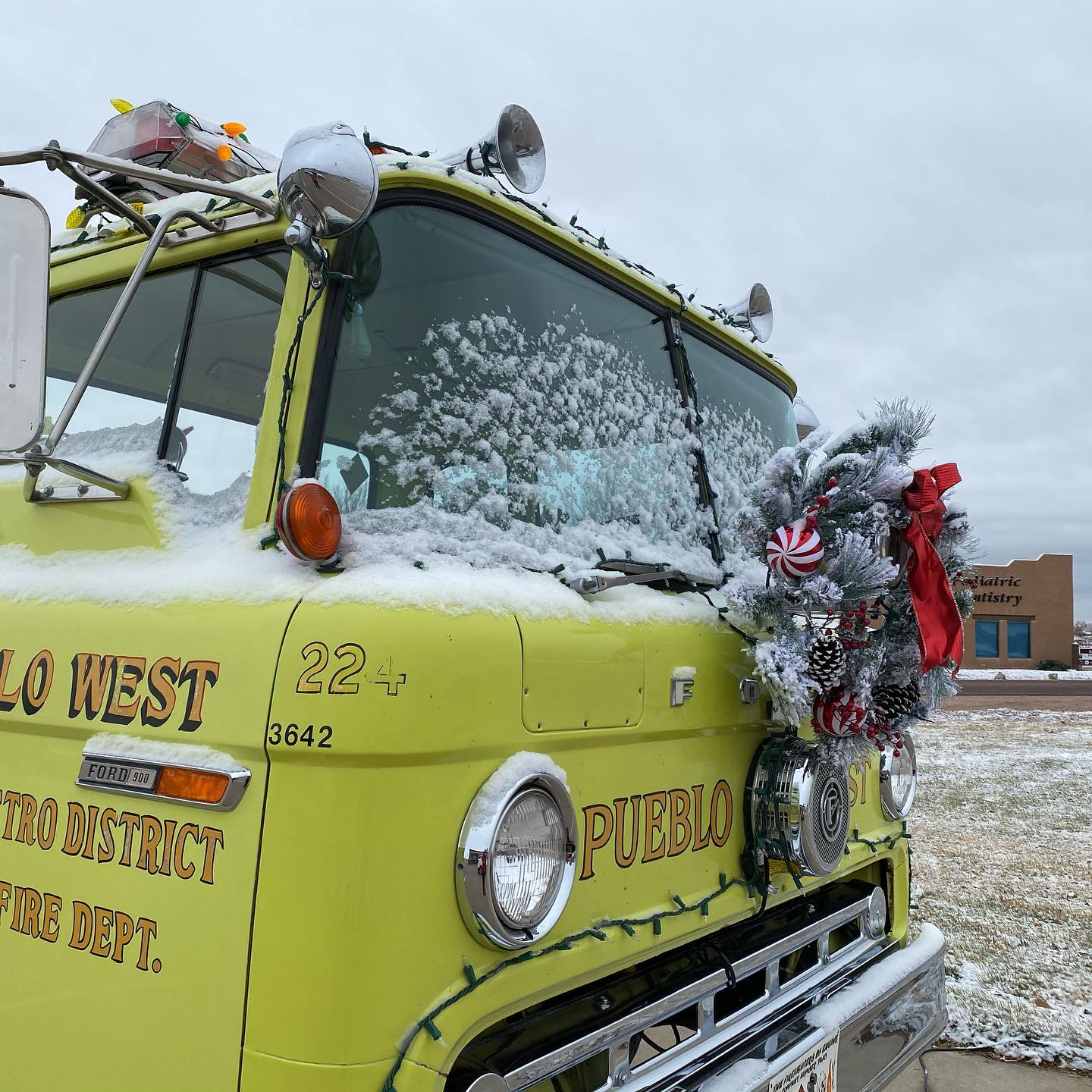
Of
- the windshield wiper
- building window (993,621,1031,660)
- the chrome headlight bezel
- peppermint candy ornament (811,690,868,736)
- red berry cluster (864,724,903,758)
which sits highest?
building window (993,621,1031,660)

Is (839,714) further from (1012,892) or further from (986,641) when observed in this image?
(986,641)

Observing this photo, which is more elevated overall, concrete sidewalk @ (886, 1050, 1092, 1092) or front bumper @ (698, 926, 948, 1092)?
front bumper @ (698, 926, 948, 1092)

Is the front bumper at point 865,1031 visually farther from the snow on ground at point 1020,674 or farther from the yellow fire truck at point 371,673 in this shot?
the snow on ground at point 1020,674

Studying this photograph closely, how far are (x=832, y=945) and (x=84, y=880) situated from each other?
7.65ft

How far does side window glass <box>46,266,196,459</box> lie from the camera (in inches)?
85.4

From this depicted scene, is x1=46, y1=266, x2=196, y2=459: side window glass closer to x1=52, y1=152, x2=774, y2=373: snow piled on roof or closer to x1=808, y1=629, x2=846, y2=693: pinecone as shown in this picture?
x1=52, y1=152, x2=774, y2=373: snow piled on roof

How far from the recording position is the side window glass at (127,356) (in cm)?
217

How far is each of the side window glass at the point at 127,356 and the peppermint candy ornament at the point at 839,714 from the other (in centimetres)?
163

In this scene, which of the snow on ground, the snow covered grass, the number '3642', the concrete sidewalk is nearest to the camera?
the number '3642'

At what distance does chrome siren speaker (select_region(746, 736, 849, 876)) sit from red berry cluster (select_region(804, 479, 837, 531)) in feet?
1.72

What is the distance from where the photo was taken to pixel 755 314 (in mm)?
3324

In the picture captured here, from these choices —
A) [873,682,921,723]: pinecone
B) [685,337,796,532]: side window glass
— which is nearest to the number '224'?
[685,337,796,532]: side window glass

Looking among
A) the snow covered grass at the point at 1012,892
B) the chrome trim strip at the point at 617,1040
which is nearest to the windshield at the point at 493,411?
the chrome trim strip at the point at 617,1040

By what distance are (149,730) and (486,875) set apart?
626 millimetres
